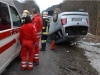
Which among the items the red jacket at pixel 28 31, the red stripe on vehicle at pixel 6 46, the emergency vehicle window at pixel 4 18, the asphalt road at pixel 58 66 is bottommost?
the asphalt road at pixel 58 66

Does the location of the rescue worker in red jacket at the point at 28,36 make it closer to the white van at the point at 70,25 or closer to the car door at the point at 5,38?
the car door at the point at 5,38

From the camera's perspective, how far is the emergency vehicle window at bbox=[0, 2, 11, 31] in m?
4.54

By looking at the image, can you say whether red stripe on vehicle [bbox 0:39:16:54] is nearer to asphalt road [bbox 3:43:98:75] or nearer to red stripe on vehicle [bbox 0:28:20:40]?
red stripe on vehicle [bbox 0:28:20:40]

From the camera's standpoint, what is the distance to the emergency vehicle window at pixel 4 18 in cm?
454

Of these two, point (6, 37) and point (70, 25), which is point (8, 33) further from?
point (70, 25)

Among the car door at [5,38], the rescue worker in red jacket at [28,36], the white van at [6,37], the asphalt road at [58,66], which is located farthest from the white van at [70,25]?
the car door at [5,38]

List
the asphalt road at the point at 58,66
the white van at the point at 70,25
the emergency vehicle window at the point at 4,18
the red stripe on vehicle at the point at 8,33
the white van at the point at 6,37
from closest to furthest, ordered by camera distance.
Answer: the red stripe on vehicle at the point at 8,33 < the white van at the point at 6,37 < the emergency vehicle window at the point at 4,18 < the asphalt road at the point at 58,66 < the white van at the point at 70,25

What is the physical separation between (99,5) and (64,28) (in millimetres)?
16315

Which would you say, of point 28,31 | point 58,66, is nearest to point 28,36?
point 28,31

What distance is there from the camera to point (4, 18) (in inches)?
185

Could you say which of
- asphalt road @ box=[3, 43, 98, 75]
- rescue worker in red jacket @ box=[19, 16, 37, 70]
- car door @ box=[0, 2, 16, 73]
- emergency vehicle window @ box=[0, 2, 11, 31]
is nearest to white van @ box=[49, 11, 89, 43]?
asphalt road @ box=[3, 43, 98, 75]

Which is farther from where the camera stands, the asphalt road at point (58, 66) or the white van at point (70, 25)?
the white van at point (70, 25)

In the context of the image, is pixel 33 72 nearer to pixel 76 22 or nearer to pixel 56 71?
pixel 56 71

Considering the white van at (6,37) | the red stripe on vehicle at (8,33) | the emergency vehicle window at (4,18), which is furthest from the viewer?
the emergency vehicle window at (4,18)
